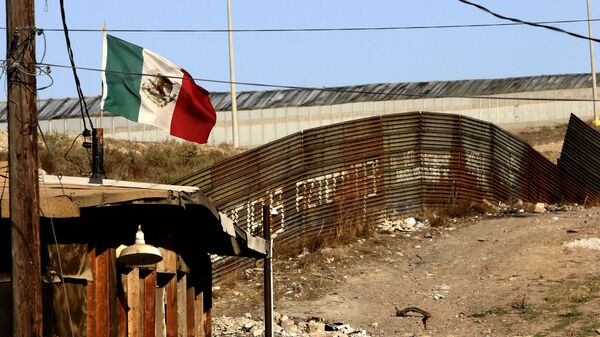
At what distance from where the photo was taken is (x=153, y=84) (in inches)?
620

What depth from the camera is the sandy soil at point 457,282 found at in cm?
2122

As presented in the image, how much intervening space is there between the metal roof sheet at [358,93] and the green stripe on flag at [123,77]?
39531 mm

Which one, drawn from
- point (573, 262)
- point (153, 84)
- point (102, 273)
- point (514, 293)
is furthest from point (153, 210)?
point (573, 262)

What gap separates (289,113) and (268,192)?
109ft

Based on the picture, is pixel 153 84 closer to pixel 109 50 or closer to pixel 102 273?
pixel 109 50

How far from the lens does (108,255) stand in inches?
478

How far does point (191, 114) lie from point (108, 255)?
4240 mm

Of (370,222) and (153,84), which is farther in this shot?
(370,222)

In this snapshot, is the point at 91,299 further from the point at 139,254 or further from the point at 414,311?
the point at 414,311

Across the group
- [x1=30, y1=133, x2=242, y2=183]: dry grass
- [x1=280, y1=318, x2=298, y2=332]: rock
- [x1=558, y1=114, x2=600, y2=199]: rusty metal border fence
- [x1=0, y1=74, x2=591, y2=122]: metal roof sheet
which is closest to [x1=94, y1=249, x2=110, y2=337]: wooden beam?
[x1=280, y1=318, x2=298, y2=332]: rock

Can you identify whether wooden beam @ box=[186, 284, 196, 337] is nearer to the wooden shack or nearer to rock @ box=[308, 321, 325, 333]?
the wooden shack

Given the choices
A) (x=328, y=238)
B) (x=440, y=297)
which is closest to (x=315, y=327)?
(x=440, y=297)

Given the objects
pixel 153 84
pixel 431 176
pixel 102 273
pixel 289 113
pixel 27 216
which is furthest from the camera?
pixel 289 113

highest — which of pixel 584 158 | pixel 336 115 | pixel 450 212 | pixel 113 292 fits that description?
pixel 113 292
